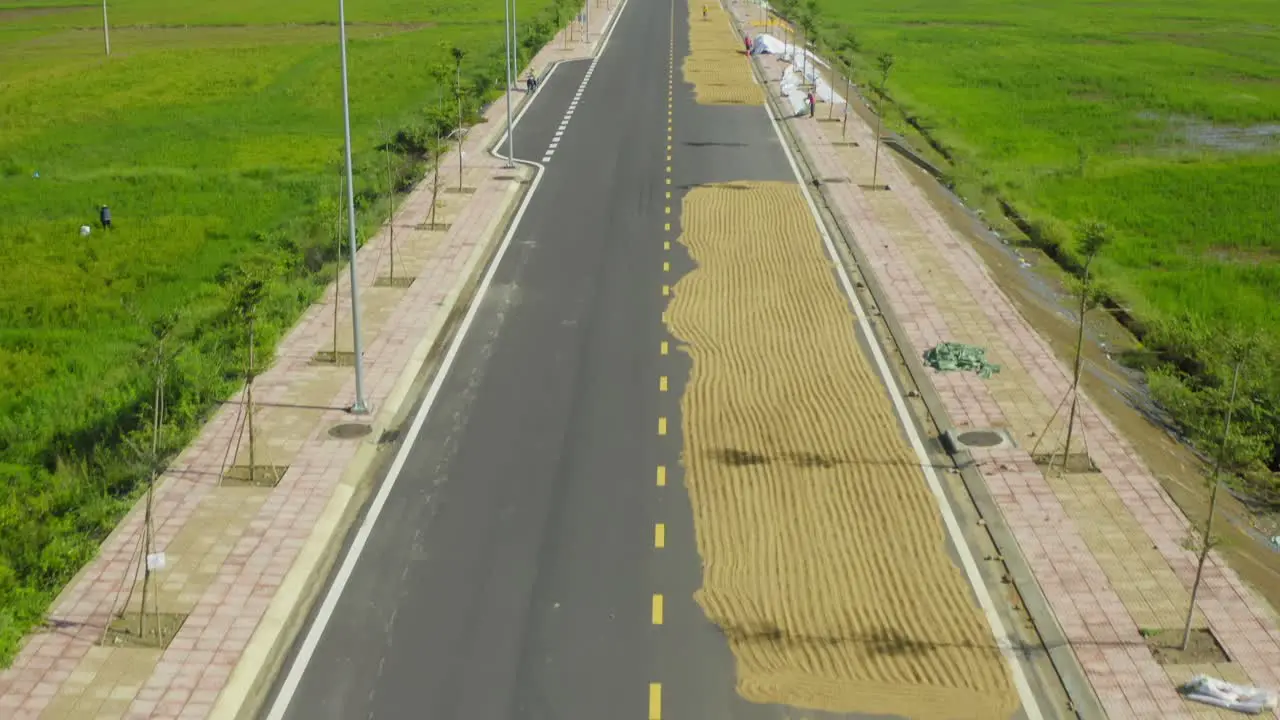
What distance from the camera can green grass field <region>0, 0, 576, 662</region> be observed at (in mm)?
21406

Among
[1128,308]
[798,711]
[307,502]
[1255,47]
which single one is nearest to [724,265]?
[1128,308]

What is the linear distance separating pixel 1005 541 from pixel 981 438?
12.0 ft

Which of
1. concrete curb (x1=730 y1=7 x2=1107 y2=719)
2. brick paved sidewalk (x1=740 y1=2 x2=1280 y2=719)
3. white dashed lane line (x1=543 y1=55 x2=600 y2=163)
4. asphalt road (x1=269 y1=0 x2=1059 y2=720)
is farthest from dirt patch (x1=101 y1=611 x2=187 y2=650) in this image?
white dashed lane line (x1=543 y1=55 x2=600 y2=163)

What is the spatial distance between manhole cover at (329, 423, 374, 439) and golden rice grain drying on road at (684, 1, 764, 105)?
35246mm

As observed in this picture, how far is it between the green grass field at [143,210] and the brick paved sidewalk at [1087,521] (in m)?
13.0

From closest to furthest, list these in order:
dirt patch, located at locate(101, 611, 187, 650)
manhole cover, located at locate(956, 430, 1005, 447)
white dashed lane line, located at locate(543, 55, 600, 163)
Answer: dirt patch, located at locate(101, 611, 187, 650) < manhole cover, located at locate(956, 430, 1005, 447) < white dashed lane line, located at locate(543, 55, 600, 163)

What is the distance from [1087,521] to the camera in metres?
19.4

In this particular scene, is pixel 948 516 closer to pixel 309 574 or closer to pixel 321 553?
pixel 321 553

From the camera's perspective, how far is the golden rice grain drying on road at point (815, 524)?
1562cm

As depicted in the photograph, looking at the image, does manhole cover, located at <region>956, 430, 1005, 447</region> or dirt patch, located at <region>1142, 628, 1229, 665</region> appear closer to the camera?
dirt patch, located at <region>1142, 628, 1229, 665</region>

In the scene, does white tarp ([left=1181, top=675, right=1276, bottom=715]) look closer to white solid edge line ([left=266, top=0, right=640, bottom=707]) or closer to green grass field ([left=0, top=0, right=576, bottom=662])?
white solid edge line ([left=266, top=0, right=640, bottom=707])

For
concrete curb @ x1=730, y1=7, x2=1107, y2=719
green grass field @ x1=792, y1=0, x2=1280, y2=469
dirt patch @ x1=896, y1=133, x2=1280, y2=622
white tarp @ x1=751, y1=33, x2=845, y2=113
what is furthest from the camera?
white tarp @ x1=751, y1=33, x2=845, y2=113

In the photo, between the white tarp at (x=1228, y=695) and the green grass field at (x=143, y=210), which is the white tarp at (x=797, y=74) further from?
the white tarp at (x=1228, y=695)

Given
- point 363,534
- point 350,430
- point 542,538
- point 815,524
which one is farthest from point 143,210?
point 815,524
